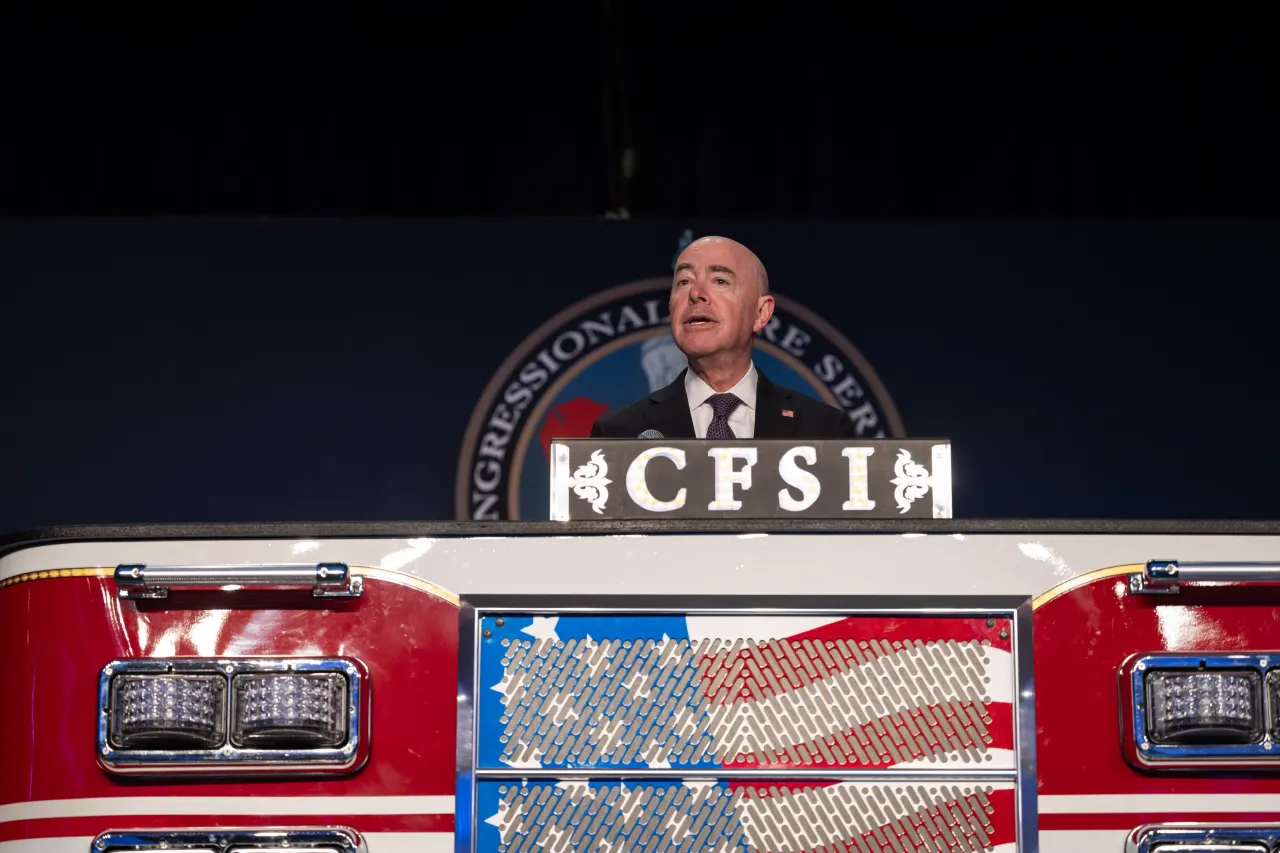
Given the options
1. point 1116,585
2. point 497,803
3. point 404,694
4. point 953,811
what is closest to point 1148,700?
point 1116,585

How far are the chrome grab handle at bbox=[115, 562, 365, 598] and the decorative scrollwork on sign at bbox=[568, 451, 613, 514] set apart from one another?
316 millimetres

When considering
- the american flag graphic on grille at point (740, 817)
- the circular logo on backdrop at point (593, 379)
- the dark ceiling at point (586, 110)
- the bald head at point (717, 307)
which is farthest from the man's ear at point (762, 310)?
the dark ceiling at point (586, 110)

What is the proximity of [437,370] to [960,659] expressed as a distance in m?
3.13

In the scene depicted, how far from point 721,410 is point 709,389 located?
8 cm

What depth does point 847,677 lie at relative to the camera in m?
1.73

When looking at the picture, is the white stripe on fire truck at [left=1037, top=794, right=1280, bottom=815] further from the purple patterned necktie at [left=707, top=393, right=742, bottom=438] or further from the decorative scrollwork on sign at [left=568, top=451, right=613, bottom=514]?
the purple patterned necktie at [left=707, top=393, right=742, bottom=438]

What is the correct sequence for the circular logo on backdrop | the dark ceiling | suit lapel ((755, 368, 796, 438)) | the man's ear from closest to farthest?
suit lapel ((755, 368, 796, 438)), the man's ear, the circular logo on backdrop, the dark ceiling

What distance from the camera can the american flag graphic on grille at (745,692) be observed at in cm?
171

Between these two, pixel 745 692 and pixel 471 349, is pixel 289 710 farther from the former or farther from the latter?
pixel 471 349

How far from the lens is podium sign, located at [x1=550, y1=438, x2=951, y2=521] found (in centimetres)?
182

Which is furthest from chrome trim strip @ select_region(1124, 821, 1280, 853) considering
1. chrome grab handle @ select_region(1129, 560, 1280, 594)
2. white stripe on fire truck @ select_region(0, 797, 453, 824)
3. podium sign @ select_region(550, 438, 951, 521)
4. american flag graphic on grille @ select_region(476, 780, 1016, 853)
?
white stripe on fire truck @ select_region(0, 797, 453, 824)

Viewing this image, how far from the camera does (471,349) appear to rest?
466 centimetres

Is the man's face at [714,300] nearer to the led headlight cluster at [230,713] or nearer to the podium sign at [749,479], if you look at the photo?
the podium sign at [749,479]

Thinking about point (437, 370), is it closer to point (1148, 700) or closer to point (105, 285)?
point (105, 285)
